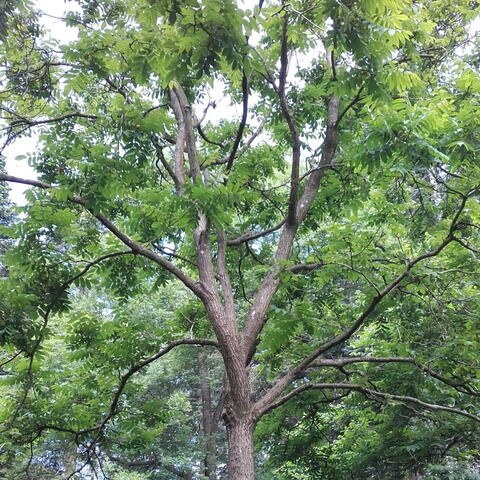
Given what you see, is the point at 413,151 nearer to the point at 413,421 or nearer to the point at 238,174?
the point at 238,174

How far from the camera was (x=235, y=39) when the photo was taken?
321 cm

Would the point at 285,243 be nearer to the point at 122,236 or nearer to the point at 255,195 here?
the point at 255,195

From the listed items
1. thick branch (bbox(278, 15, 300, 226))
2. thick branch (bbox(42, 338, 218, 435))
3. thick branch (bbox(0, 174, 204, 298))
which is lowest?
thick branch (bbox(42, 338, 218, 435))

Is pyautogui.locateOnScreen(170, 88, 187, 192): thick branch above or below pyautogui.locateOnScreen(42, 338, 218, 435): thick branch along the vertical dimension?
above

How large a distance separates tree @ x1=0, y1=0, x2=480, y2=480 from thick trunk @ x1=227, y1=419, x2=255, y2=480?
0.5 inches

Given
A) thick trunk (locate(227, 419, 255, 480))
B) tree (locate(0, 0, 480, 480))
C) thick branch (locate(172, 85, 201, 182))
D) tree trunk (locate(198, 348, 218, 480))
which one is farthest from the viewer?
tree trunk (locate(198, 348, 218, 480))

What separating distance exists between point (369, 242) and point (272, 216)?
1880 mm

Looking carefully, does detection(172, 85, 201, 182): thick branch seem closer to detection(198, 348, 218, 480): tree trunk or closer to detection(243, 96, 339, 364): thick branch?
detection(243, 96, 339, 364): thick branch

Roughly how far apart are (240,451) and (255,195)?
2.67 meters

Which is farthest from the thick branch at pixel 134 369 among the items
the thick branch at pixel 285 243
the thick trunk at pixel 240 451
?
the thick trunk at pixel 240 451

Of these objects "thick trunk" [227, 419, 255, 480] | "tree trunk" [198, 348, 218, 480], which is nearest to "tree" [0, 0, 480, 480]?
"thick trunk" [227, 419, 255, 480]

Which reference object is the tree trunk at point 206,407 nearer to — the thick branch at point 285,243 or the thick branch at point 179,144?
the thick branch at point 179,144

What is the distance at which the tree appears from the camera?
3717 mm

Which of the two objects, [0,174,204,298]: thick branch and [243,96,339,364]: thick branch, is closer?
[0,174,204,298]: thick branch
